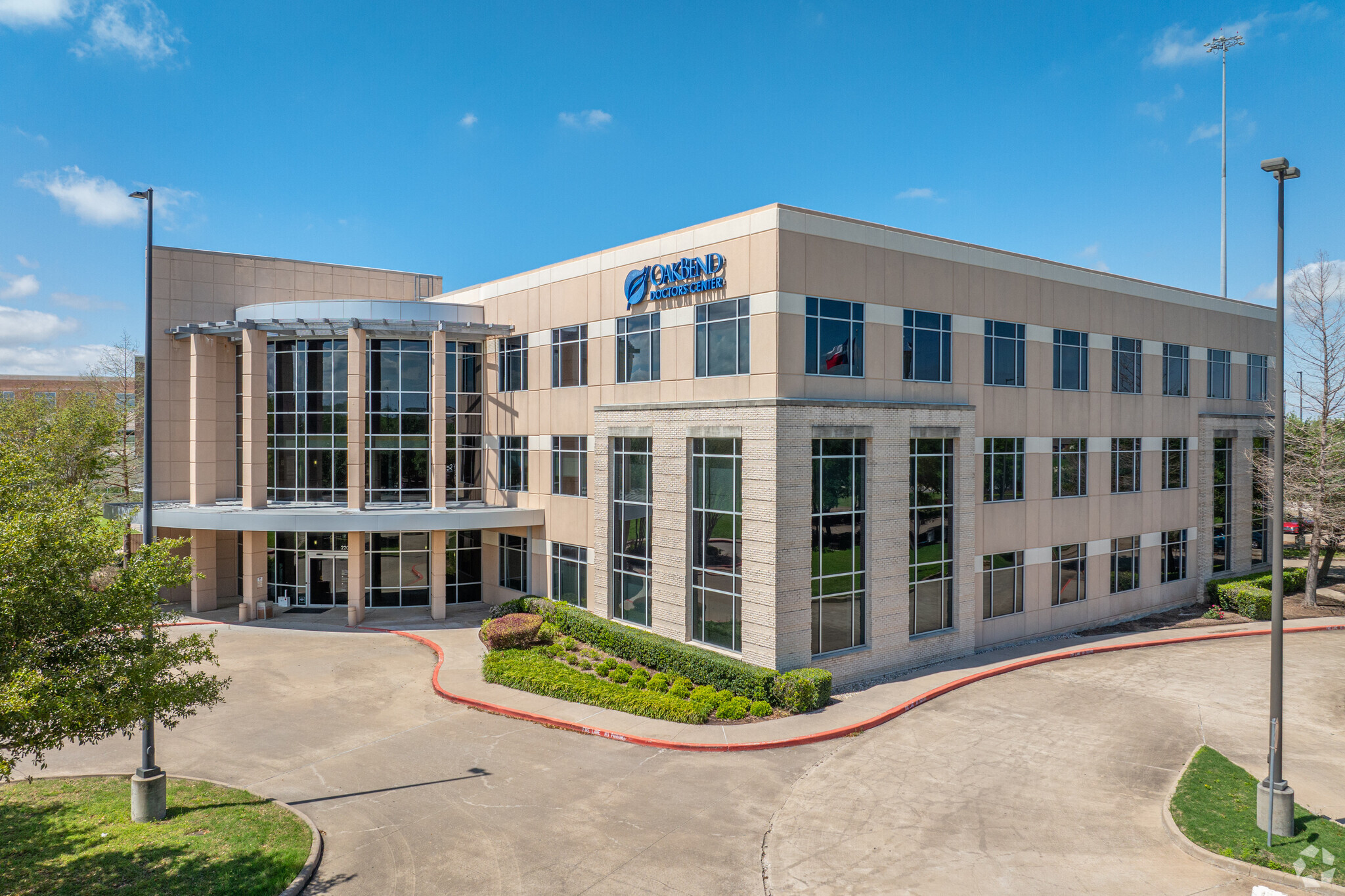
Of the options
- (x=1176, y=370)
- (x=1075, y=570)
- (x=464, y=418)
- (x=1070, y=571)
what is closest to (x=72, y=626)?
(x=464, y=418)

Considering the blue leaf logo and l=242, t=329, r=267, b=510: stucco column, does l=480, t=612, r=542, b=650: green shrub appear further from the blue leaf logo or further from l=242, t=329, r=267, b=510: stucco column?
l=242, t=329, r=267, b=510: stucco column

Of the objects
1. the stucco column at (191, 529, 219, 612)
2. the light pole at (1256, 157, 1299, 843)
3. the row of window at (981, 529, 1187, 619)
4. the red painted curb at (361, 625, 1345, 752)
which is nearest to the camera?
the light pole at (1256, 157, 1299, 843)

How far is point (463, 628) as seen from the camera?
29391 mm

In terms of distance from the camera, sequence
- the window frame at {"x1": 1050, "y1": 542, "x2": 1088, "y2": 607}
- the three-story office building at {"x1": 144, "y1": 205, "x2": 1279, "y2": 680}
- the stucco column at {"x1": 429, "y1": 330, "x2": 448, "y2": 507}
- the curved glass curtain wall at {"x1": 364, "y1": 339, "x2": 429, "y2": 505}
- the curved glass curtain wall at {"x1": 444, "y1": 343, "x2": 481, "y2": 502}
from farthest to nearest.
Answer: the curved glass curtain wall at {"x1": 444, "y1": 343, "x2": 481, "y2": 502} → the curved glass curtain wall at {"x1": 364, "y1": 339, "x2": 429, "y2": 505} → the stucco column at {"x1": 429, "y1": 330, "x2": 448, "y2": 507} → the window frame at {"x1": 1050, "y1": 542, "x2": 1088, "y2": 607} → the three-story office building at {"x1": 144, "y1": 205, "x2": 1279, "y2": 680}

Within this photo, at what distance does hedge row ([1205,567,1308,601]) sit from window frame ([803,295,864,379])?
2295 centimetres

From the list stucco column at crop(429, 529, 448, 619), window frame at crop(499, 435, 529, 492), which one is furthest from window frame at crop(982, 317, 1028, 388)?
stucco column at crop(429, 529, 448, 619)

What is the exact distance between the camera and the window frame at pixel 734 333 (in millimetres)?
21641

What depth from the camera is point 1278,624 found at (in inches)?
541

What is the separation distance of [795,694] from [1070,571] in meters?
15.8

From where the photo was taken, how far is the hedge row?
33125 millimetres

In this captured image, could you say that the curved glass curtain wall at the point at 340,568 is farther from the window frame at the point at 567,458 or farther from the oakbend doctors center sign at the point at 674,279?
the oakbend doctors center sign at the point at 674,279

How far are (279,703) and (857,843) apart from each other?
16222 mm

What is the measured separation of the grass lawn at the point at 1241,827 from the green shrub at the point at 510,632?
1849 centimetres

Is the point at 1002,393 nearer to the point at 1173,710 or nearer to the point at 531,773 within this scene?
the point at 1173,710
